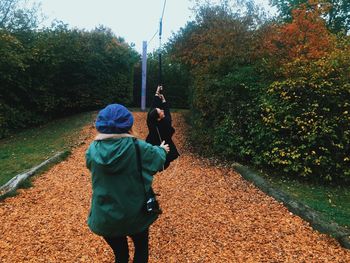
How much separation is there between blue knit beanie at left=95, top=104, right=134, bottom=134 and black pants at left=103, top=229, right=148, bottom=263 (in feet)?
2.80

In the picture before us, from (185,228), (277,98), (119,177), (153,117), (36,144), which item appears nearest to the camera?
(119,177)

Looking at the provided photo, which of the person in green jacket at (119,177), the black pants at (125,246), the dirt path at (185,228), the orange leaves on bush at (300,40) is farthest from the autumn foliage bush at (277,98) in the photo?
the person in green jacket at (119,177)

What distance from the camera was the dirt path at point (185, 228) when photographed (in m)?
4.21

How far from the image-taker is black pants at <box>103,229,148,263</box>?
2945 millimetres

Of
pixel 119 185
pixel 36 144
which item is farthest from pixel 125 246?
pixel 36 144

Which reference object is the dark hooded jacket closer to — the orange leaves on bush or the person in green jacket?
the person in green jacket

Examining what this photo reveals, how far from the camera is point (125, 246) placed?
3.03 metres

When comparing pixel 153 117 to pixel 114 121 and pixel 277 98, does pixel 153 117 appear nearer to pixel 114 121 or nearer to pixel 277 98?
pixel 114 121

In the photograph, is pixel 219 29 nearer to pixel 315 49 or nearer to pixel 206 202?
pixel 315 49

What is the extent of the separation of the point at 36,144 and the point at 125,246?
29.3ft

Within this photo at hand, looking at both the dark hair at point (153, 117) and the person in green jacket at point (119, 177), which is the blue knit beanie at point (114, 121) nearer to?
the person in green jacket at point (119, 177)

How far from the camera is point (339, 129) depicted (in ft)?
22.0

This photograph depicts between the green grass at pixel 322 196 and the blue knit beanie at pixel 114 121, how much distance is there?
139 inches

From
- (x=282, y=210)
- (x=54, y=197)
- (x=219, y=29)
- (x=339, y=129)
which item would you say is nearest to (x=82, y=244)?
(x=54, y=197)
